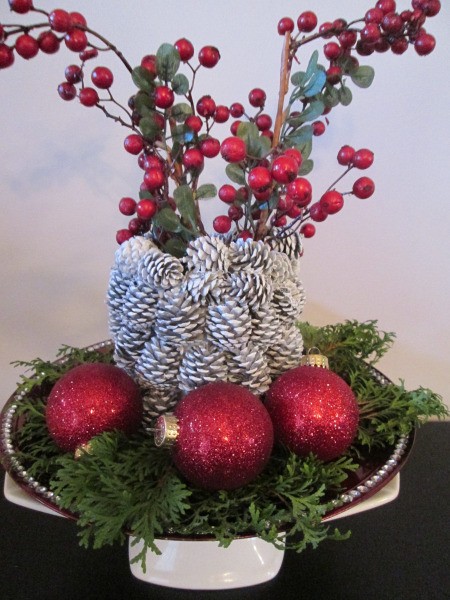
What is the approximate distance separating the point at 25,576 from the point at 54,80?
25.7 inches

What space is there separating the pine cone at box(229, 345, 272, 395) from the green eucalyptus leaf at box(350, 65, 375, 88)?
28 centimetres

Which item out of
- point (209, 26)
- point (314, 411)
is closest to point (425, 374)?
point (314, 411)

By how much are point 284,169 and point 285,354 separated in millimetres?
220

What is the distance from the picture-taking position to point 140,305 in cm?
54

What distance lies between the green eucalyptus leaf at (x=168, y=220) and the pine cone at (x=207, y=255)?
34mm

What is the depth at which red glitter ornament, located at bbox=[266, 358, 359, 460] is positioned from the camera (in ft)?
1.72

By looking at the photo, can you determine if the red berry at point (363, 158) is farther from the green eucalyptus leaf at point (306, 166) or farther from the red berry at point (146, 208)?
the red berry at point (146, 208)

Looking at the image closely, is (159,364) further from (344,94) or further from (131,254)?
(344,94)

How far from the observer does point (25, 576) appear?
2.18 ft

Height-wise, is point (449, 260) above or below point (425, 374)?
above

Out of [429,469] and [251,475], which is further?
[429,469]

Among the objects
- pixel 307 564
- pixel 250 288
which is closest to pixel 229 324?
pixel 250 288

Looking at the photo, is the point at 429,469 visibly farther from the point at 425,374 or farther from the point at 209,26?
the point at 209,26

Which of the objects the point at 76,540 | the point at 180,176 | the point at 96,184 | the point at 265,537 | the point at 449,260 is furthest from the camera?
the point at 449,260
